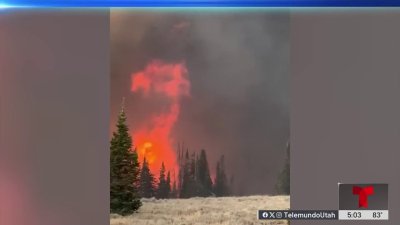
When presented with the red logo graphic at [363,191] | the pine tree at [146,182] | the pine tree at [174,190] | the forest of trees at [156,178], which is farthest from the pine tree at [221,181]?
the red logo graphic at [363,191]

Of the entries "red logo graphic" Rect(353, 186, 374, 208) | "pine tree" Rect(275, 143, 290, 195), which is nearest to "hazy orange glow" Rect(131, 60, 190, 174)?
"pine tree" Rect(275, 143, 290, 195)

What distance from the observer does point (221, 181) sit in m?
2.37

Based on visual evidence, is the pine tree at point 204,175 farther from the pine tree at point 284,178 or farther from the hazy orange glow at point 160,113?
the pine tree at point 284,178

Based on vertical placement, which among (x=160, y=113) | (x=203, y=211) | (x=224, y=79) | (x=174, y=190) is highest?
(x=224, y=79)

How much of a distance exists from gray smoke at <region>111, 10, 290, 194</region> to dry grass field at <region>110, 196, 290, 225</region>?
7cm

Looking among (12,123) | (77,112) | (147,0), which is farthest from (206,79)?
(12,123)

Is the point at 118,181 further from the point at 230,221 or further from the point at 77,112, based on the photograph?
the point at 230,221

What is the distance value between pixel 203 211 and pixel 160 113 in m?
0.57

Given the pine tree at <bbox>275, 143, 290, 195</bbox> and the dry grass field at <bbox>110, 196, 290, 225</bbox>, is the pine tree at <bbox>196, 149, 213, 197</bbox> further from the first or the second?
the pine tree at <bbox>275, 143, 290, 195</bbox>

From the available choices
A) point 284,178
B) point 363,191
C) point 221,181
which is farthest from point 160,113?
point 363,191

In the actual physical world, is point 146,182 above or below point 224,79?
below

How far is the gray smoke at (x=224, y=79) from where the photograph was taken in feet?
7.68

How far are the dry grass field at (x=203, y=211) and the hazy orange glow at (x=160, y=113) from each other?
0.20 m

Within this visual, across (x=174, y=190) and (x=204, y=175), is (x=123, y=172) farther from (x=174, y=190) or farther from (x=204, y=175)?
(x=204, y=175)
